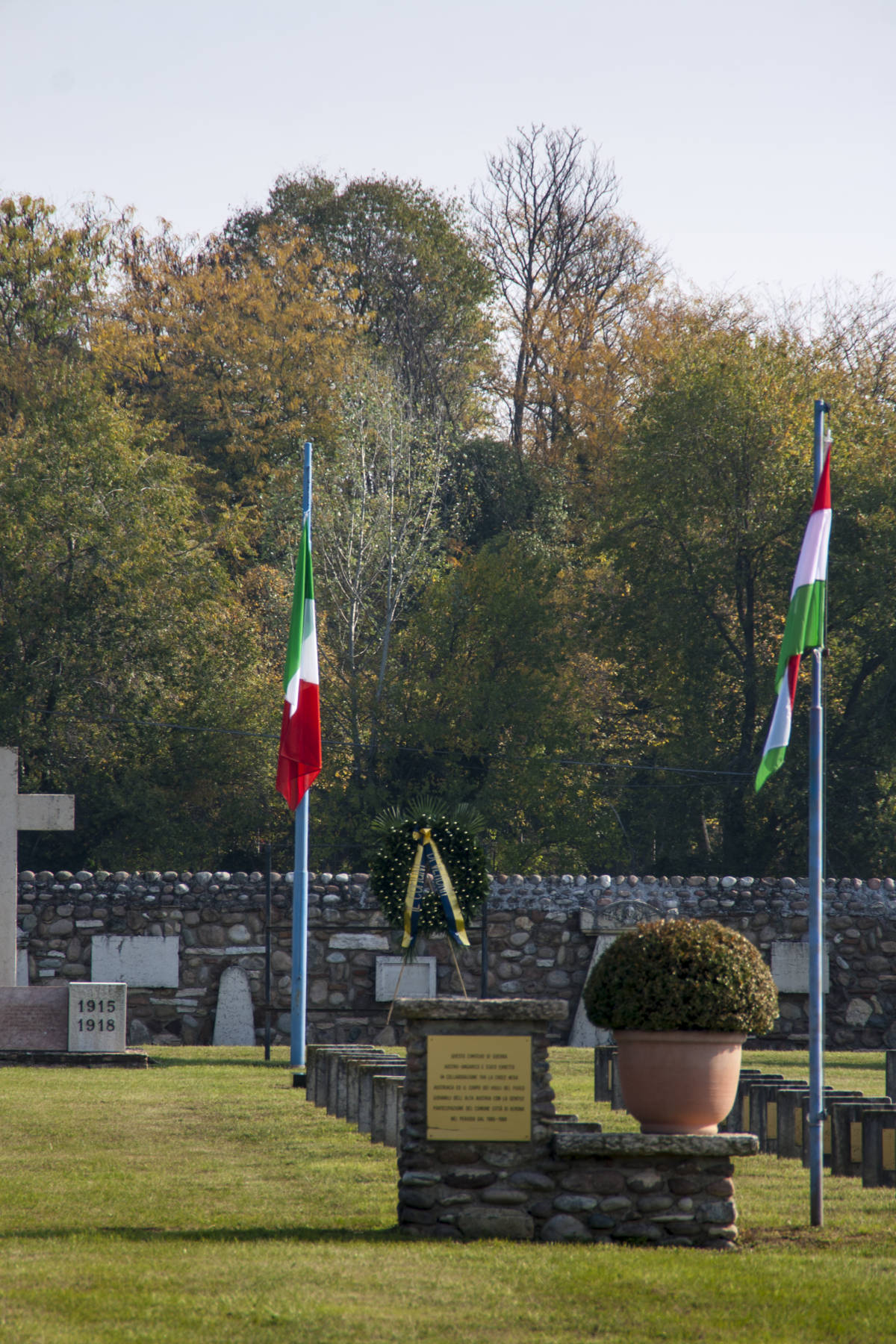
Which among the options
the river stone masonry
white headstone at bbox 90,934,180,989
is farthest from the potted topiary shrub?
white headstone at bbox 90,934,180,989

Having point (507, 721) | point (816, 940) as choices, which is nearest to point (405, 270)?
point (507, 721)

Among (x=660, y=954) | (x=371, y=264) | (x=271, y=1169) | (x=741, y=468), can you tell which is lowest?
(x=271, y=1169)

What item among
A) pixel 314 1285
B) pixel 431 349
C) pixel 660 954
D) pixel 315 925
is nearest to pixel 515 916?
pixel 315 925

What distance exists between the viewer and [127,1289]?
694 cm

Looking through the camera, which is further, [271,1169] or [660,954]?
[271,1169]

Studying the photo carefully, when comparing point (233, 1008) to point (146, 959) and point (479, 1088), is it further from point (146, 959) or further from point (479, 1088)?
point (479, 1088)

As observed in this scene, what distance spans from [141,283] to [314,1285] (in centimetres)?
4113

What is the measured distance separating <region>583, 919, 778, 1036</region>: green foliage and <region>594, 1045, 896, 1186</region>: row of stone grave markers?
77.4 inches

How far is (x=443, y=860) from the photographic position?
67.5 feet

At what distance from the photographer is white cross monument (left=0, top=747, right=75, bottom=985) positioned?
19.8 meters

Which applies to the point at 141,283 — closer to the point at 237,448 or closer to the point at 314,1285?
the point at 237,448

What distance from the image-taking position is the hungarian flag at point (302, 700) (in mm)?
18625

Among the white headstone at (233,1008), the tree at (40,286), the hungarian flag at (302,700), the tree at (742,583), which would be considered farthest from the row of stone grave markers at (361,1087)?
the tree at (40,286)

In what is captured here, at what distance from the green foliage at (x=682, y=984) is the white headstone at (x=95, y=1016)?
1231 centimetres
